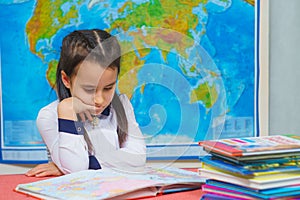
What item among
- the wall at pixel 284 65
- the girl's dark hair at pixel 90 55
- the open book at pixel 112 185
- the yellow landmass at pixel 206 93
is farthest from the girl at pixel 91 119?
the wall at pixel 284 65

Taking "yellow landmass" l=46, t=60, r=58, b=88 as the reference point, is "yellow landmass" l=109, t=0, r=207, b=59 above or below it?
above

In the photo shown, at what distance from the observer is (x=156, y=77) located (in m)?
1.28

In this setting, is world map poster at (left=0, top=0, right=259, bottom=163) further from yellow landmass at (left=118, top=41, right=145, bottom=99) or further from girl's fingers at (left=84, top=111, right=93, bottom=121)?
girl's fingers at (left=84, top=111, right=93, bottom=121)

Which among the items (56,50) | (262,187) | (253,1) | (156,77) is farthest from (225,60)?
(262,187)

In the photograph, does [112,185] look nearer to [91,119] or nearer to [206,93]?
[91,119]

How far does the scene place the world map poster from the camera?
1.40 meters

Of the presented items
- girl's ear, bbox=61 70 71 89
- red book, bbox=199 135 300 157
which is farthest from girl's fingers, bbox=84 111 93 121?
red book, bbox=199 135 300 157

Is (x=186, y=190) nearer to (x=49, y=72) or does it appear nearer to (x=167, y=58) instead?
(x=167, y=58)

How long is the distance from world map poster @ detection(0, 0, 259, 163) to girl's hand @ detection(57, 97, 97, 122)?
14 cm

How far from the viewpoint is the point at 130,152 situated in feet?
4.02

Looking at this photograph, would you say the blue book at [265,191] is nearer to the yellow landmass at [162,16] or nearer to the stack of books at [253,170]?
the stack of books at [253,170]

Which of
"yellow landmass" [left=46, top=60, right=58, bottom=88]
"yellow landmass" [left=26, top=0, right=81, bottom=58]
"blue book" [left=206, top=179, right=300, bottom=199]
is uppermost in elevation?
"yellow landmass" [left=26, top=0, right=81, bottom=58]

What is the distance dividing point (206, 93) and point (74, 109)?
45 cm

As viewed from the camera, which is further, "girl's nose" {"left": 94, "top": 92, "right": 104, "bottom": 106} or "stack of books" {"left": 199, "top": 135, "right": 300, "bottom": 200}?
"girl's nose" {"left": 94, "top": 92, "right": 104, "bottom": 106}
